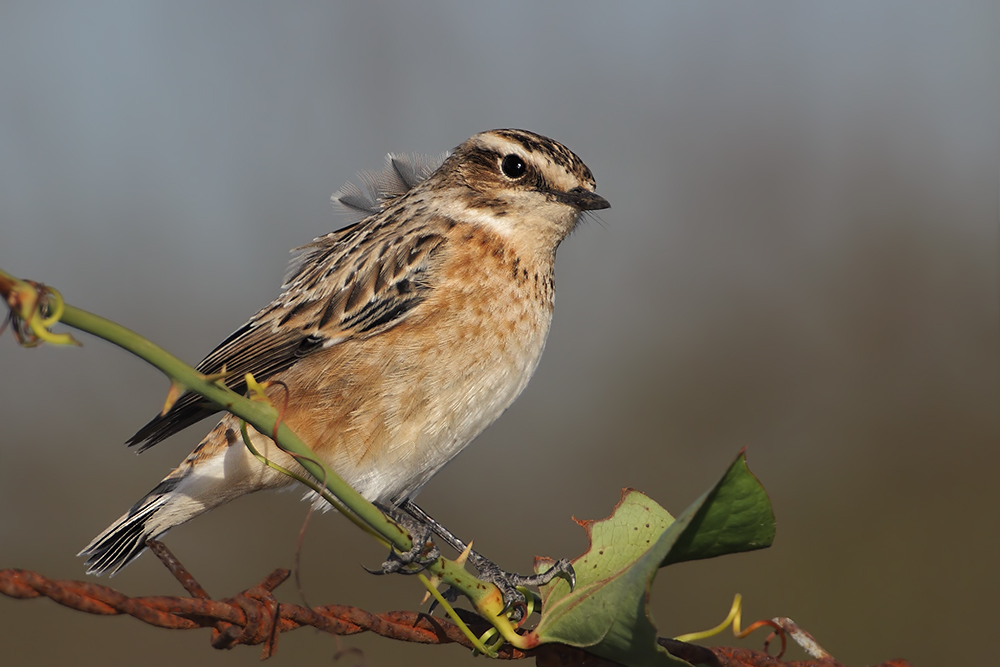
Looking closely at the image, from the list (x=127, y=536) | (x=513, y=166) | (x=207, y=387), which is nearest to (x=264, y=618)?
(x=207, y=387)

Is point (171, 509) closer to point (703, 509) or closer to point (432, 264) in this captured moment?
point (432, 264)

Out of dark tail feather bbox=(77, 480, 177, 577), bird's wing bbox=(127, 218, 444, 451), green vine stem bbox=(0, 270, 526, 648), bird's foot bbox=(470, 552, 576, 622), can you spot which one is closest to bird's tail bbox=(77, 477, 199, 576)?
dark tail feather bbox=(77, 480, 177, 577)

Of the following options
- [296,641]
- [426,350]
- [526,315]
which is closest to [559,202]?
[526,315]

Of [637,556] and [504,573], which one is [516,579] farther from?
[637,556]

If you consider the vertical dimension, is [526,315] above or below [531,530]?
above

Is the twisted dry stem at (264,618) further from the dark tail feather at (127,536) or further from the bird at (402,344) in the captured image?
the dark tail feather at (127,536)

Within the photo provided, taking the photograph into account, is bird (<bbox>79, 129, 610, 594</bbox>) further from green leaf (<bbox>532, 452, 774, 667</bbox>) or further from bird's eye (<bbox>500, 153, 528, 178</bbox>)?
green leaf (<bbox>532, 452, 774, 667</bbox>)

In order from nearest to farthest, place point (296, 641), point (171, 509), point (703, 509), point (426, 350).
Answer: point (703, 509)
point (426, 350)
point (171, 509)
point (296, 641)
